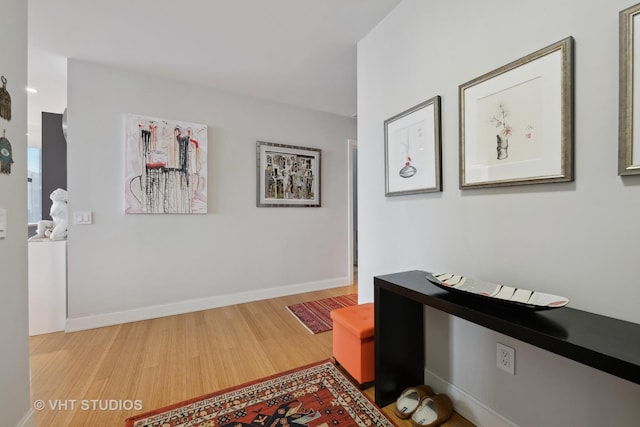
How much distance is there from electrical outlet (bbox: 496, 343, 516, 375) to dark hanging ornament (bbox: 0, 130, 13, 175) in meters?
2.39

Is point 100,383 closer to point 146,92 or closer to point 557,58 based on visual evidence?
point 146,92

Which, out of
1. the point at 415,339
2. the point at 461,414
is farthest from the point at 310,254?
the point at 461,414

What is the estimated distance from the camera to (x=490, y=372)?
1.25 meters

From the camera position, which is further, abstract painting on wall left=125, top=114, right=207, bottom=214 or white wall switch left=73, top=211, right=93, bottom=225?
abstract painting on wall left=125, top=114, right=207, bottom=214

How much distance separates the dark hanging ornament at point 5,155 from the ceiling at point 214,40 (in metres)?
1.25

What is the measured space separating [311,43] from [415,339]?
2.38 meters

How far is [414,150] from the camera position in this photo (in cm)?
164

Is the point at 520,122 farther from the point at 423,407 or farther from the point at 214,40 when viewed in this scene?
the point at 214,40

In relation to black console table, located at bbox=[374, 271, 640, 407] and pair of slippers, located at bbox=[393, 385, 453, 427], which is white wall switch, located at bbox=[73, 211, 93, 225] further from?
pair of slippers, located at bbox=[393, 385, 453, 427]

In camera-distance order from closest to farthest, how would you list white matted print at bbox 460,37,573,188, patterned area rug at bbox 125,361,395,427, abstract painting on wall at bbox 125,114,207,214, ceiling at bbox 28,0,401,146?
white matted print at bbox 460,37,573,188 < patterned area rug at bbox 125,361,395,427 < ceiling at bbox 28,0,401,146 < abstract painting on wall at bbox 125,114,207,214

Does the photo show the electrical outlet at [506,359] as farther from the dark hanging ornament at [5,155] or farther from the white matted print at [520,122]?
the dark hanging ornament at [5,155]

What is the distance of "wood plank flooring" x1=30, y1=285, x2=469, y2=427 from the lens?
1507mm

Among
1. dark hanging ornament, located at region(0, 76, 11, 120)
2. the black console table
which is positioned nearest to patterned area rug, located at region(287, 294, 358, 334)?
the black console table

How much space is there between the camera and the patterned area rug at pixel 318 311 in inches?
97.7
